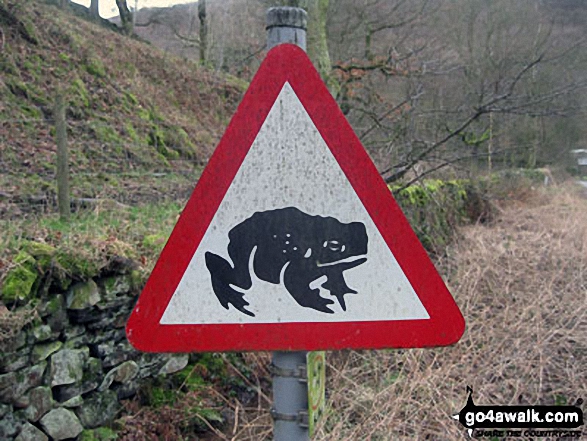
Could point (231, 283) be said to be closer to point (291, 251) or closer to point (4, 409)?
point (291, 251)

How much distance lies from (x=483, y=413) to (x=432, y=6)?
29.6 feet

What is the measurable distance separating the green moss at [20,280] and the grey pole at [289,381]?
2.28 metres

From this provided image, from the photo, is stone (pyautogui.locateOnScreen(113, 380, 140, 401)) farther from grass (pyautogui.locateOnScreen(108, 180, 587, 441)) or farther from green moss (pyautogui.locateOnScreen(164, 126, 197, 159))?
green moss (pyautogui.locateOnScreen(164, 126, 197, 159))

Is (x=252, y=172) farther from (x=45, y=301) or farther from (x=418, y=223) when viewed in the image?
(x=418, y=223)

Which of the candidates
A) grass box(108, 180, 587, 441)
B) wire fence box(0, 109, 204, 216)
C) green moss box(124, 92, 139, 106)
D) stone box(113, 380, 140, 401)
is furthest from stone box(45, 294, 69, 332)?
green moss box(124, 92, 139, 106)

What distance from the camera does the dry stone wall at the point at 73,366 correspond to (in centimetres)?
302

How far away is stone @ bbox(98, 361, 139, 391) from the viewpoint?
3.59 meters

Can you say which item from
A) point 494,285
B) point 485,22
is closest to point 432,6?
point 485,22

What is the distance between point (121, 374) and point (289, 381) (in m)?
2.74

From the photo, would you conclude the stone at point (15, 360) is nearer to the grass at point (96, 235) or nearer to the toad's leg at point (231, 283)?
the grass at point (96, 235)

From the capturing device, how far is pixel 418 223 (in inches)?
272

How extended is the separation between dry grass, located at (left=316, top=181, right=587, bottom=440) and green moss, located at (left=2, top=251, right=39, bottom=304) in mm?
1943

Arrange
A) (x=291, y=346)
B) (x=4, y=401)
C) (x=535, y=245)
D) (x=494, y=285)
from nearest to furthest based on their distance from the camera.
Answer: (x=291, y=346) < (x=4, y=401) < (x=494, y=285) < (x=535, y=245)

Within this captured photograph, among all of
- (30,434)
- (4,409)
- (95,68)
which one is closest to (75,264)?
(4,409)
